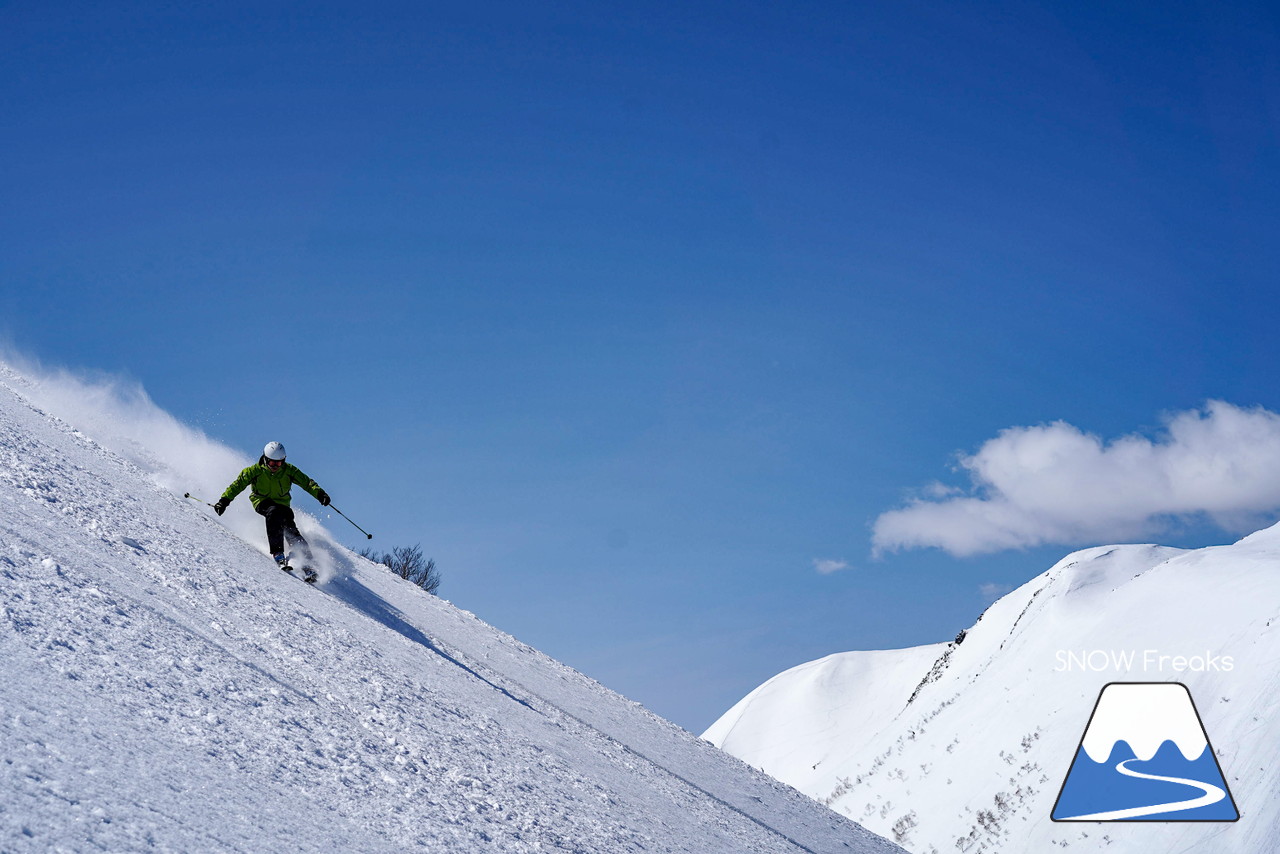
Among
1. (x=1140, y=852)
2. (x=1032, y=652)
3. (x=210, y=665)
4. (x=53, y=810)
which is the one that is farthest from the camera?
(x=1032, y=652)

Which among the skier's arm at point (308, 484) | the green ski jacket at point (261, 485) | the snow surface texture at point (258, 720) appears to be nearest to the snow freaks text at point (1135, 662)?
the snow surface texture at point (258, 720)

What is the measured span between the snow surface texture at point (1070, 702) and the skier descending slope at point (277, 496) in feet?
71.7

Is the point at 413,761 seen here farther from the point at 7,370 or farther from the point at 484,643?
the point at 7,370

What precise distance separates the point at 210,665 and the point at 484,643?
789cm

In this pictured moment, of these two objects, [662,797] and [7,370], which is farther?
[7,370]

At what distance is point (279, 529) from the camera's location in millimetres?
12453

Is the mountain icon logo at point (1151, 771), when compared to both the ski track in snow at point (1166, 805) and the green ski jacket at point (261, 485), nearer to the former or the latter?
the ski track in snow at point (1166, 805)

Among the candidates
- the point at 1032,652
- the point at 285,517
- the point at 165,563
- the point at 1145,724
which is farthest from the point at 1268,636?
the point at 165,563

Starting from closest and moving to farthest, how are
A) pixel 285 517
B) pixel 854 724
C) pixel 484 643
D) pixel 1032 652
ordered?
pixel 285 517, pixel 484 643, pixel 1032 652, pixel 854 724

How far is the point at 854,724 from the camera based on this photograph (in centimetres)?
5803

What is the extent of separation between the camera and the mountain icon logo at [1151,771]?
78.4ft

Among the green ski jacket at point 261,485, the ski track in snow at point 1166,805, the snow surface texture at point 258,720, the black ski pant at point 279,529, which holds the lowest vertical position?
the snow surface texture at point 258,720

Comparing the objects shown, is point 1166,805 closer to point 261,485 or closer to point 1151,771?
point 1151,771

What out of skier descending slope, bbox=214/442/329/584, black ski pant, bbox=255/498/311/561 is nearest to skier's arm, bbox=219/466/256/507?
skier descending slope, bbox=214/442/329/584
